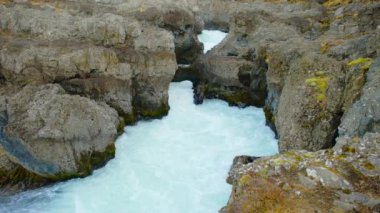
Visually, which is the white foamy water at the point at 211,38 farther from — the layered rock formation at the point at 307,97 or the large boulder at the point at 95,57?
the large boulder at the point at 95,57

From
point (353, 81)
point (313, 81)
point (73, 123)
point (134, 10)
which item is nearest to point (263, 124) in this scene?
point (313, 81)

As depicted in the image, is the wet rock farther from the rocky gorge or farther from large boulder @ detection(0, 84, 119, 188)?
large boulder @ detection(0, 84, 119, 188)

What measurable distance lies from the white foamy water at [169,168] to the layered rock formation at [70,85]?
1.19 metres

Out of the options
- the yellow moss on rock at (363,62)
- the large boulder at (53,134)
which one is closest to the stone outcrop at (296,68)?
the yellow moss on rock at (363,62)

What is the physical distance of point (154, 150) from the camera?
84.5 ft

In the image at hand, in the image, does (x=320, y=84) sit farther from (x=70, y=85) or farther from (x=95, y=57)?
(x=70, y=85)

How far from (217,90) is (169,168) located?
12134 millimetres

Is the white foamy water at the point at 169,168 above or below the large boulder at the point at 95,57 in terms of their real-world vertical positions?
below

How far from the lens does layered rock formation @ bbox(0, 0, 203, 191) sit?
72.9 ft

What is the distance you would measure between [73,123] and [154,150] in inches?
219

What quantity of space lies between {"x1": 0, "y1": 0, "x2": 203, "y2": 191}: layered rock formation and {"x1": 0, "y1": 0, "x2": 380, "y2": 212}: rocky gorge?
7 centimetres

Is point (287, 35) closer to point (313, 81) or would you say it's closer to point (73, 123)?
point (313, 81)

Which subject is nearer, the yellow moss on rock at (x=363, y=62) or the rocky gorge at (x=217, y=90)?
the rocky gorge at (x=217, y=90)

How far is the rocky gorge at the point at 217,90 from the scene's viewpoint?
13.6 metres
